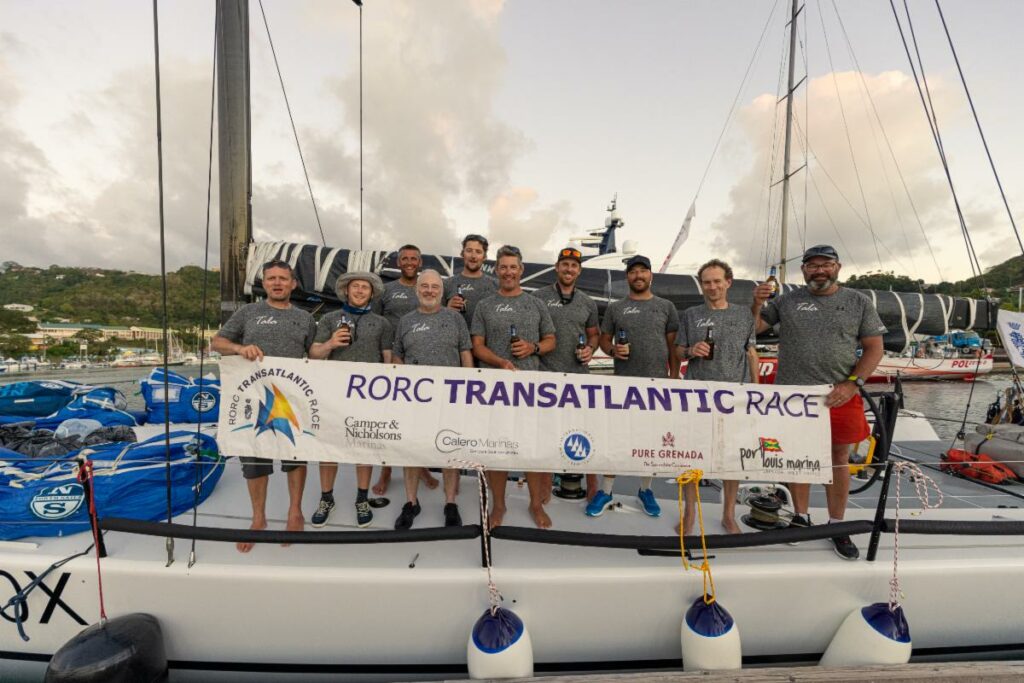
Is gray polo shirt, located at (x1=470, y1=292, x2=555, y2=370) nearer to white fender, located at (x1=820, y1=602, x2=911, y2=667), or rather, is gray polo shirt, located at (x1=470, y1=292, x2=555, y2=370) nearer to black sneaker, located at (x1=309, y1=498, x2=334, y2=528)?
black sneaker, located at (x1=309, y1=498, x2=334, y2=528)

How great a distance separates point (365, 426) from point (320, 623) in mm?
968

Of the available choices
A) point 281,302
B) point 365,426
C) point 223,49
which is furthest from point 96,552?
point 223,49

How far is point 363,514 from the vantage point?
272cm

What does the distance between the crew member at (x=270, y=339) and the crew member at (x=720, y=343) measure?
7.83 ft

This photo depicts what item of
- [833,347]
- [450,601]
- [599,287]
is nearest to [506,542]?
[450,601]

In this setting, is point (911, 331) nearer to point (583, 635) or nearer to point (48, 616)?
point (583, 635)

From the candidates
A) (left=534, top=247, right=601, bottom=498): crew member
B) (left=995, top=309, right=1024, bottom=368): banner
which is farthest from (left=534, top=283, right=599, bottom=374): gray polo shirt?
(left=995, top=309, right=1024, bottom=368): banner

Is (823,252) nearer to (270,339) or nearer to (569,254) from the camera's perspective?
(569,254)

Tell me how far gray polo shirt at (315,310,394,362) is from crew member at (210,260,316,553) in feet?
0.36

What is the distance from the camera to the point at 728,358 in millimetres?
2771

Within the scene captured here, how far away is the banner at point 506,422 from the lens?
247cm

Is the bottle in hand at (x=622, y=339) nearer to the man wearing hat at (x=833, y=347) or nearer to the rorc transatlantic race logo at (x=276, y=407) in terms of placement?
the man wearing hat at (x=833, y=347)

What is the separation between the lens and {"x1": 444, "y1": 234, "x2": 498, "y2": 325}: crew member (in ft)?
11.8

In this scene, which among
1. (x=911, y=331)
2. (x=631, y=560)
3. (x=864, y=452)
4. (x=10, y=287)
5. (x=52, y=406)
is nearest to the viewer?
(x=631, y=560)
